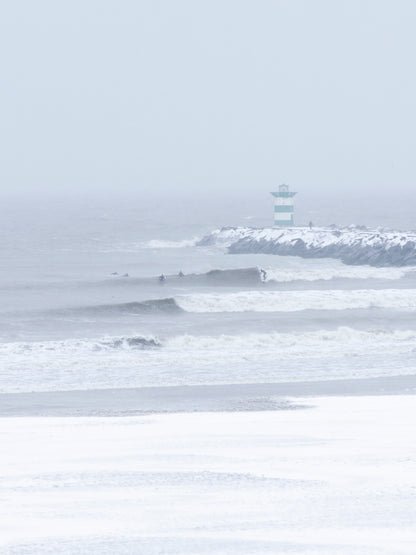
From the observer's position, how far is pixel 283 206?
71.1m

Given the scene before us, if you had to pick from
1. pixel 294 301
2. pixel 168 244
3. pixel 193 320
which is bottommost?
pixel 193 320

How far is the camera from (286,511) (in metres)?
11.9

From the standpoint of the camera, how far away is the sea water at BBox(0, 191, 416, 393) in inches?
886

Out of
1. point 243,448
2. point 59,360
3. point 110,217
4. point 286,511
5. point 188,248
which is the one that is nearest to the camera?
point 286,511

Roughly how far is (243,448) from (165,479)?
6.32 feet

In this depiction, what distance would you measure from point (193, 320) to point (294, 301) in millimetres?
4901

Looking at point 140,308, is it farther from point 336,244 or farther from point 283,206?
point 283,206

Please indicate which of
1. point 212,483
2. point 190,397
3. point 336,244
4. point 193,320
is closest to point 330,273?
point 336,244

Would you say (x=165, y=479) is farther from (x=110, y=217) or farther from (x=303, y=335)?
(x=110, y=217)

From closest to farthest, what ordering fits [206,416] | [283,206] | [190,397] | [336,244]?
[206,416] < [190,397] < [336,244] < [283,206]

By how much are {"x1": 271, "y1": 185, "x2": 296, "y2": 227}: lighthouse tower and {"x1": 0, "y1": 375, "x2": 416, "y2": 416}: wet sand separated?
48.9 m

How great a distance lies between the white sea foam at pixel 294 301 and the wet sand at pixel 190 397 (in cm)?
1326

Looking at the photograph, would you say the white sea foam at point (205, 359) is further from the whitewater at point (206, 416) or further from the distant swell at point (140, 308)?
the distant swell at point (140, 308)

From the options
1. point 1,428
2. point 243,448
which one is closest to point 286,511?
point 243,448
